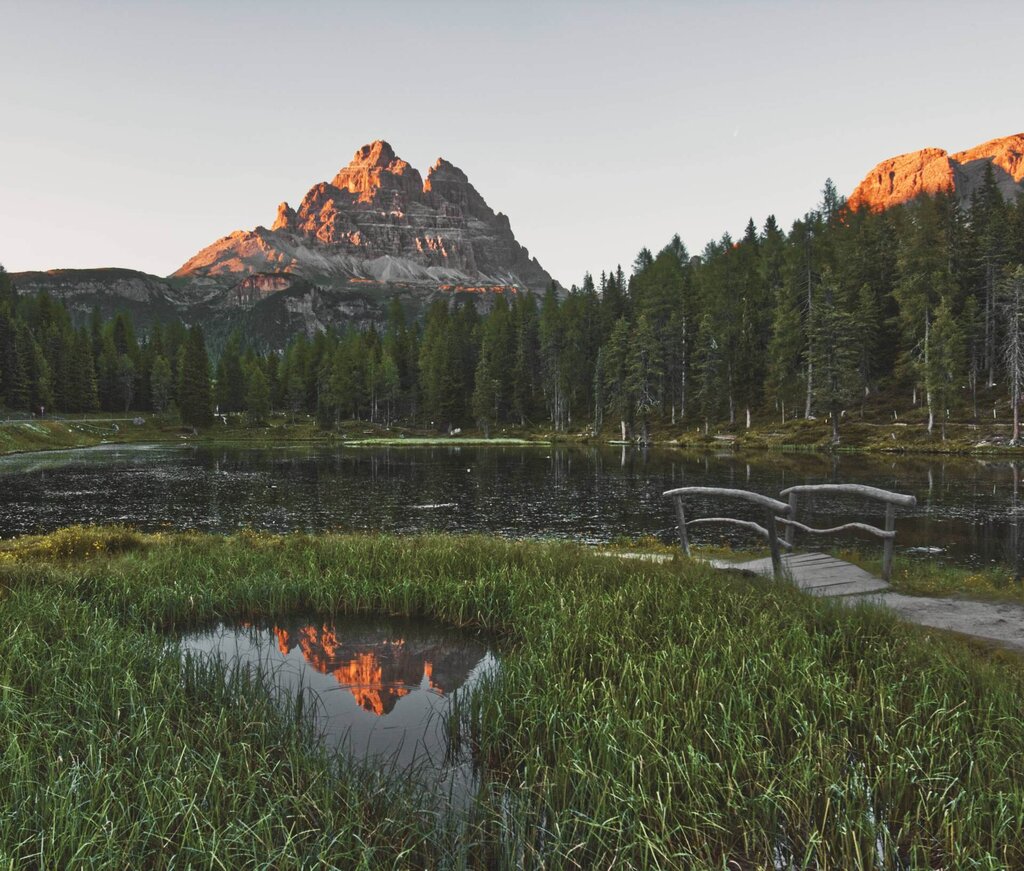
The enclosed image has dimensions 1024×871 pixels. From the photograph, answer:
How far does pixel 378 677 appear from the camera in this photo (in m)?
8.95

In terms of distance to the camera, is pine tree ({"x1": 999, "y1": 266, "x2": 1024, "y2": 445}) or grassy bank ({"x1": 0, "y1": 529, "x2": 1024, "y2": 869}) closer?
grassy bank ({"x1": 0, "y1": 529, "x2": 1024, "y2": 869})

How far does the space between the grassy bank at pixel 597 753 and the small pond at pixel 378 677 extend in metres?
0.53

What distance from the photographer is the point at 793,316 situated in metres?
73.6

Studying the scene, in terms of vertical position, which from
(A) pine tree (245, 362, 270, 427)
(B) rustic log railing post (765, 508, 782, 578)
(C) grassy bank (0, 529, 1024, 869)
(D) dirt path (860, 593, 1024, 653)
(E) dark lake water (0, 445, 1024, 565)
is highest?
(A) pine tree (245, 362, 270, 427)

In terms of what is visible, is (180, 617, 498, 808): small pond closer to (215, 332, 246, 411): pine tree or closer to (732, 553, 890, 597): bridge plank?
(732, 553, 890, 597): bridge plank

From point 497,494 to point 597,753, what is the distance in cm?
3081

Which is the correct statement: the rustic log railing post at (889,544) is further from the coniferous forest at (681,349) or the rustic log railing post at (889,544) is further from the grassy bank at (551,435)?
the coniferous forest at (681,349)

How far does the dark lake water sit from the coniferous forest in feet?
69.9

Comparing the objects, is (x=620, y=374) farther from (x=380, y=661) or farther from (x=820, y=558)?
(x=380, y=661)

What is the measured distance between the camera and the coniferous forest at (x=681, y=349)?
6825 centimetres

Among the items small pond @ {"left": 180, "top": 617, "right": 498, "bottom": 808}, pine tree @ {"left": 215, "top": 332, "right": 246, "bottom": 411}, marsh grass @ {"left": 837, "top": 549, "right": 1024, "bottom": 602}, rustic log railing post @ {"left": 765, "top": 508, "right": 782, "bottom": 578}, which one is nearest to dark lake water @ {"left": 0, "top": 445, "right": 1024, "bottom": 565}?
marsh grass @ {"left": 837, "top": 549, "right": 1024, "bottom": 602}

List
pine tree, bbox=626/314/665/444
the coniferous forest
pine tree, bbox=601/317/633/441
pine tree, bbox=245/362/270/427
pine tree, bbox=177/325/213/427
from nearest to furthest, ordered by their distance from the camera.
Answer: the coniferous forest, pine tree, bbox=626/314/665/444, pine tree, bbox=601/317/633/441, pine tree, bbox=177/325/213/427, pine tree, bbox=245/362/270/427

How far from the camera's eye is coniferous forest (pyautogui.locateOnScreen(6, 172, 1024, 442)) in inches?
2687

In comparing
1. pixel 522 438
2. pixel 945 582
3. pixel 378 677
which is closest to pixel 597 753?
pixel 378 677
